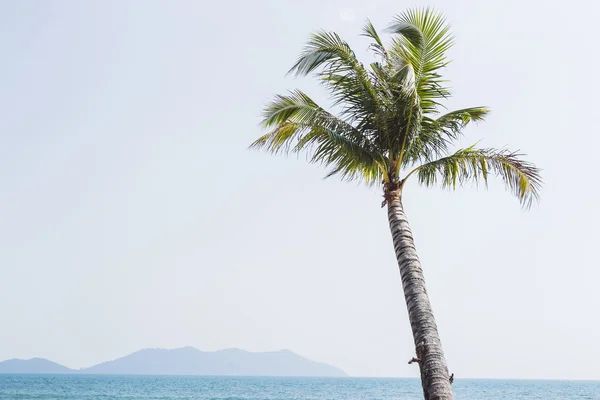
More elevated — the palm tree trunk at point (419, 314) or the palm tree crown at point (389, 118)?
the palm tree crown at point (389, 118)

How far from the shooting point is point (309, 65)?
1010cm

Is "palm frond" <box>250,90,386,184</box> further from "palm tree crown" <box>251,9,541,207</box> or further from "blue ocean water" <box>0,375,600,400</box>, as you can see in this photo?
"blue ocean water" <box>0,375,600,400</box>

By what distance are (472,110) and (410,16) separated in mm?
1982

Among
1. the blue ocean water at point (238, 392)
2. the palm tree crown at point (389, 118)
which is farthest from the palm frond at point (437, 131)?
the blue ocean water at point (238, 392)

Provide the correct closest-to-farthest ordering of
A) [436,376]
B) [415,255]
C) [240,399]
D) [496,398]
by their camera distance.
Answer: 1. [436,376]
2. [415,255]
3. [240,399]
4. [496,398]

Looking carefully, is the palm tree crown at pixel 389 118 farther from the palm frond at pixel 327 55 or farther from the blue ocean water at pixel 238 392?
the blue ocean water at pixel 238 392

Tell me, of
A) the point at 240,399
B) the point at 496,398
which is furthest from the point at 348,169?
the point at 496,398

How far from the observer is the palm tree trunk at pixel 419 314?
7500mm

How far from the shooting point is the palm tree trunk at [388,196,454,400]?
24.6 feet

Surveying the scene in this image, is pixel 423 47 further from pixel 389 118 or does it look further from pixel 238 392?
pixel 238 392

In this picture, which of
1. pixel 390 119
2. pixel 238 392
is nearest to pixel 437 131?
pixel 390 119

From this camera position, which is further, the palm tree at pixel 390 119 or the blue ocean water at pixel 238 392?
the blue ocean water at pixel 238 392

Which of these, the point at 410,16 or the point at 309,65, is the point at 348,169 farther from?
the point at 410,16

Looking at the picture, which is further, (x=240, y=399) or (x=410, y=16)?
(x=240, y=399)
